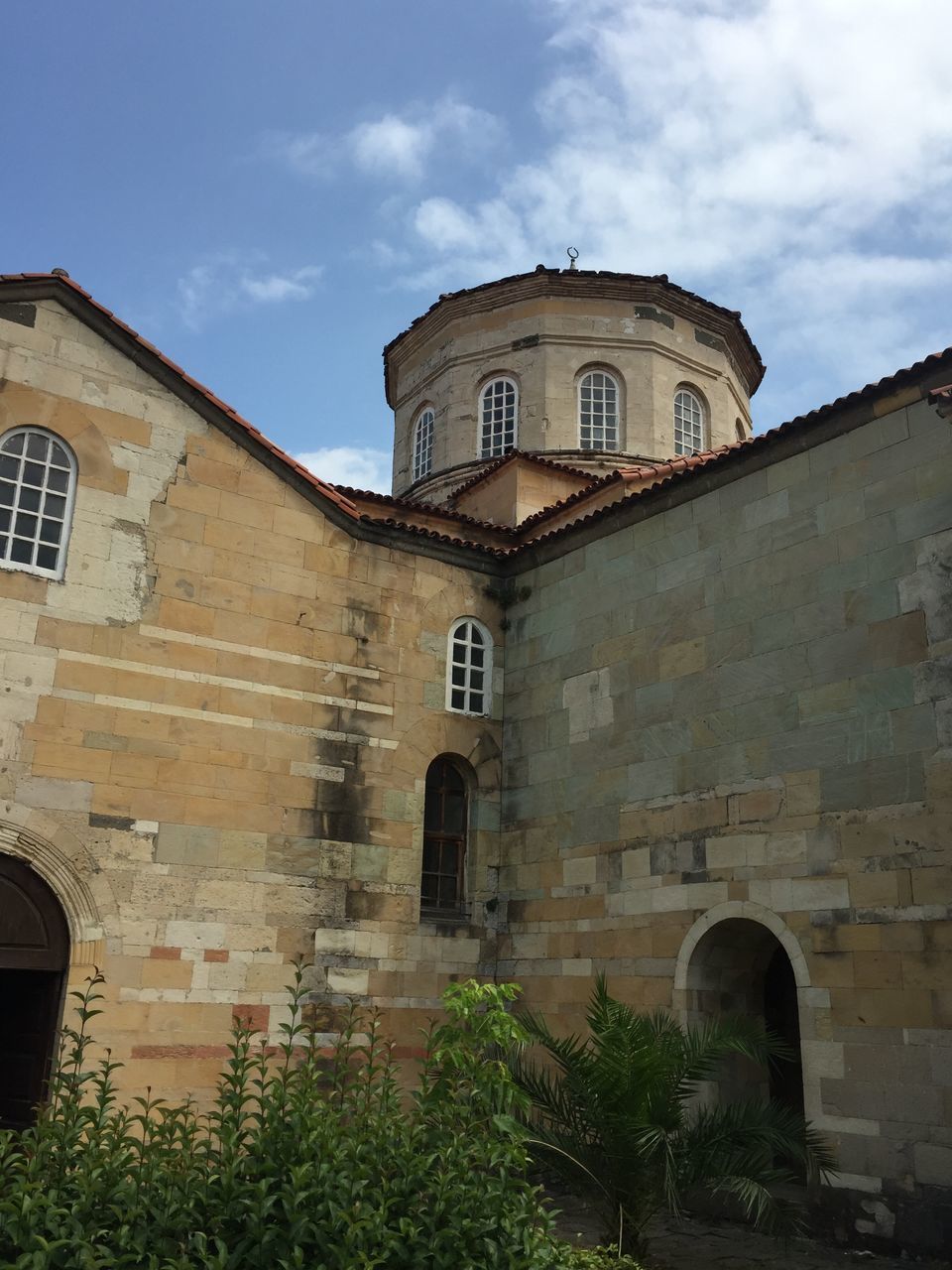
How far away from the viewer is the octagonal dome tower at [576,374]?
1973 centimetres

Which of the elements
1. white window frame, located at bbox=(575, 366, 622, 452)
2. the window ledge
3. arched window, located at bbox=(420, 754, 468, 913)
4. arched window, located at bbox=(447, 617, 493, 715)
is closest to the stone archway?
the window ledge

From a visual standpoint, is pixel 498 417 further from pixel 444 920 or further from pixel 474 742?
pixel 444 920

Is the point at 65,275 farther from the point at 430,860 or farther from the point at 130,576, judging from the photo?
the point at 430,860

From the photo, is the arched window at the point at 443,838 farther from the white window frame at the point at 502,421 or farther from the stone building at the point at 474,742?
the white window frame at the point at 502,421

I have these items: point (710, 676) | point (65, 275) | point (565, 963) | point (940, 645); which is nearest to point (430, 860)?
point (565, 963)

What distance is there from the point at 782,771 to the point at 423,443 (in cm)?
1228

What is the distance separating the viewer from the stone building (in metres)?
9.81

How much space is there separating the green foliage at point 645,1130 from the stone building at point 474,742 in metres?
1.43

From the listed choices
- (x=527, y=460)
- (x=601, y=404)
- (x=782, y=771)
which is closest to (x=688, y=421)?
(x=601, y=404)

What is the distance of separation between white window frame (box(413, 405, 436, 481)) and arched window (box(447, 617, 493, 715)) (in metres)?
6.94

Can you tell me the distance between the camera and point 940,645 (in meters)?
9.66

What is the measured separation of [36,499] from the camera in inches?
457

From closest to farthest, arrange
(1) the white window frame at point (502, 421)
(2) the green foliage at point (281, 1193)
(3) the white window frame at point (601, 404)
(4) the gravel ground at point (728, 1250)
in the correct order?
(2) the green foliage at point (281, 1193) → (4) the gravel ground at point (728, 1250) → (3) the white window frame at point (601, 404) → (1) the white window frame at point (502, 421)

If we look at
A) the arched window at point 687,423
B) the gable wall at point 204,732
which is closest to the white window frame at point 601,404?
the arched window at point 687,423
